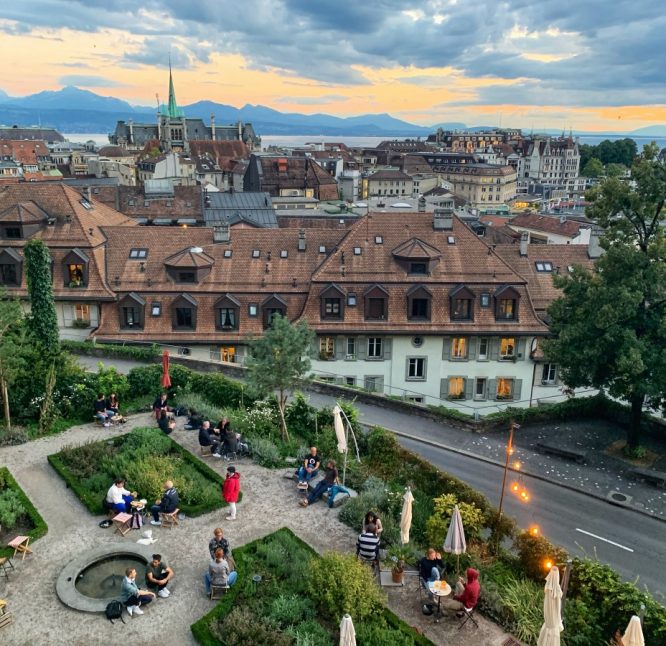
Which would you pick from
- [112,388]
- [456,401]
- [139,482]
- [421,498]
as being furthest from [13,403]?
[456,401]

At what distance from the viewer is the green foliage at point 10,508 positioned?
66.6 feet

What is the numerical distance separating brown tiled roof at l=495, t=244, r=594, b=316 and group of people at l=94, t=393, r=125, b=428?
29381 mm

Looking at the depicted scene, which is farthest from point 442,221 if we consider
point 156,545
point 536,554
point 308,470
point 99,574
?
point 99,574

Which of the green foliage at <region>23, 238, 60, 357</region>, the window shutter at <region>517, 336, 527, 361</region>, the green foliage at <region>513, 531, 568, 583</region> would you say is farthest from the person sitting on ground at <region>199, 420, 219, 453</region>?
the window shutter at <region>517, 336, 527, 361</region>

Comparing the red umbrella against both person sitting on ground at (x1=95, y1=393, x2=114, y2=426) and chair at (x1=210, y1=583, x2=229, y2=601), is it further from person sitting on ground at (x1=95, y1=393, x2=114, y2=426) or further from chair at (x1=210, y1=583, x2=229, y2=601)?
chair at (x1=210, y1=583, x2=229, y2=601)

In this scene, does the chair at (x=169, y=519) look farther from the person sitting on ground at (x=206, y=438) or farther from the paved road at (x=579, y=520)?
the paved road at (x=579, y=520)

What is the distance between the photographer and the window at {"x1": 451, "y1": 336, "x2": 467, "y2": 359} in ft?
140

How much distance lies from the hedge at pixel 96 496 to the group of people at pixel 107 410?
1.68 m

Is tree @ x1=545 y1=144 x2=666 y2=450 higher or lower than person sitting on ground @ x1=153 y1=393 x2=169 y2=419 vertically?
higher

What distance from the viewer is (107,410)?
28406mm

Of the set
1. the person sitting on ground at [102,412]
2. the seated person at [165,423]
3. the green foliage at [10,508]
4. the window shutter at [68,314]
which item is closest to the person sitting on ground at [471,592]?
the green foliage at [10,508]

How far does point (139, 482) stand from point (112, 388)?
9.08m

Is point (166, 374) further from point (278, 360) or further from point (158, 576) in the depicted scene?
point (158, 576)

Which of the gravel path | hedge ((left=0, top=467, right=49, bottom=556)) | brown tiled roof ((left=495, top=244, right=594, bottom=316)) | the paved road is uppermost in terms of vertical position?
brown tiled roof ((left=495, top=244, right=594, bottom=316))
